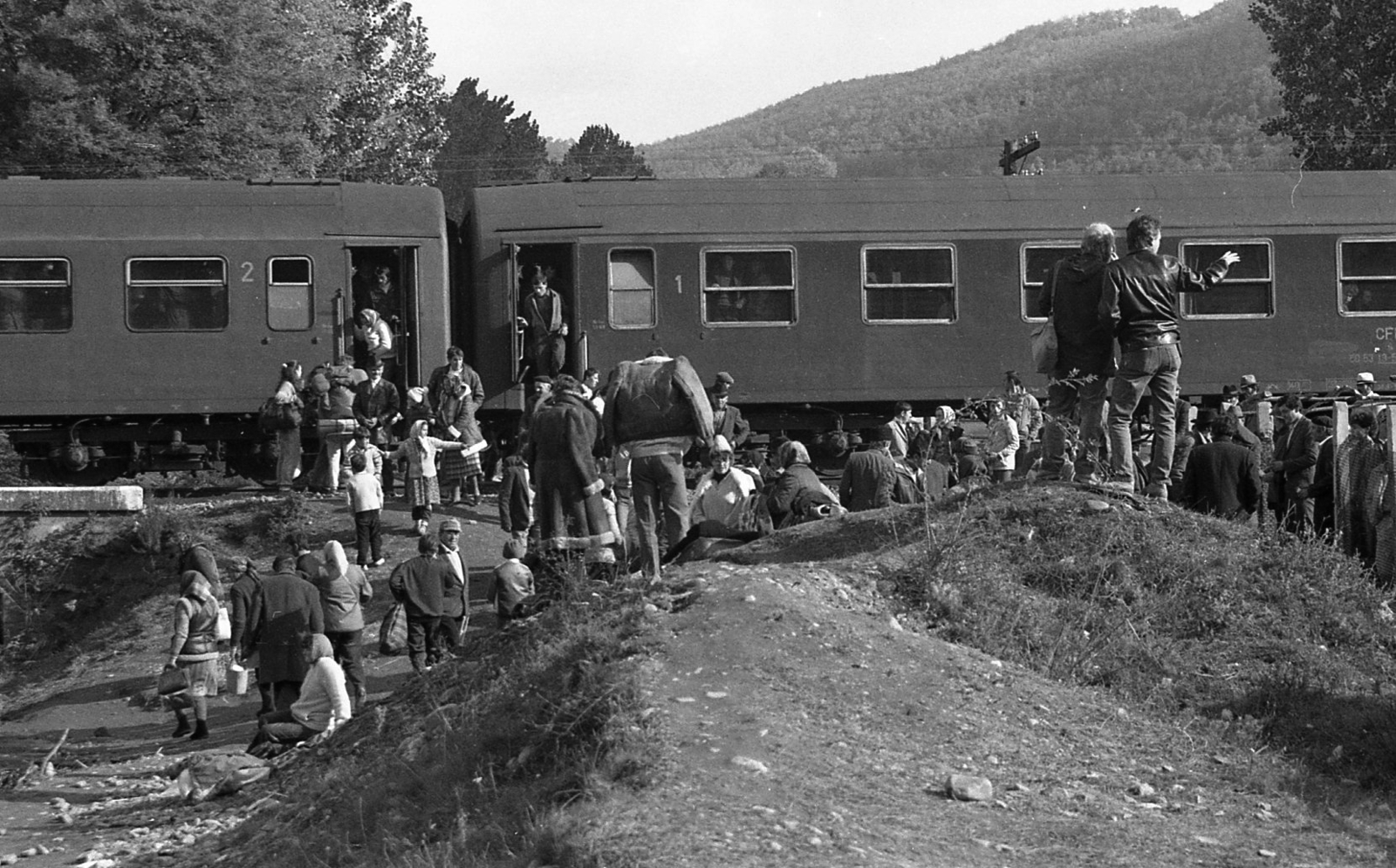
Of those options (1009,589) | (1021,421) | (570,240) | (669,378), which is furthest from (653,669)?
(570,240)

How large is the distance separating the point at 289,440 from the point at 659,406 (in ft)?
29.6

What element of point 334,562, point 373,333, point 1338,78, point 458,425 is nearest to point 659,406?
point 334,562

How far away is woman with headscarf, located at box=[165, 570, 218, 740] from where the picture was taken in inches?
597

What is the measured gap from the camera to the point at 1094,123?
388 feet

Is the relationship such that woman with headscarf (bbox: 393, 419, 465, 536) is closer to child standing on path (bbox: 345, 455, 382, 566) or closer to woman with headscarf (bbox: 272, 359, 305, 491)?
child standing on path (bbox: 345, 455, 382, 566)

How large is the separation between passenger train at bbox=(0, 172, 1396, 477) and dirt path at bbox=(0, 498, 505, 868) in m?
2.68

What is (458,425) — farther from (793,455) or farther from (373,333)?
(793,455)

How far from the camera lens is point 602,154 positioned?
6931 centimetres

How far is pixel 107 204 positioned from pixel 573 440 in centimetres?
1062

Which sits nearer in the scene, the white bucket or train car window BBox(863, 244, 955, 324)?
the white bucket

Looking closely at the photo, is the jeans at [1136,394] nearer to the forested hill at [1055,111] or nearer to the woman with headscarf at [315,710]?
the woman with headscarf at [315,710]

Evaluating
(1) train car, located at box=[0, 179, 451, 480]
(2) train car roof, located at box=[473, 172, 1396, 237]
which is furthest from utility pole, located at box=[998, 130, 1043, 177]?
(1) train car, located at box=[0, 179, 451, 480]

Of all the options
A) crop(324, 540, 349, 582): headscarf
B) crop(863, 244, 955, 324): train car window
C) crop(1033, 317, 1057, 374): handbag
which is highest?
crop(863, 244, 955, 324): train car window

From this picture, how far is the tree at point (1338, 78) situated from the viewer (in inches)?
1257
